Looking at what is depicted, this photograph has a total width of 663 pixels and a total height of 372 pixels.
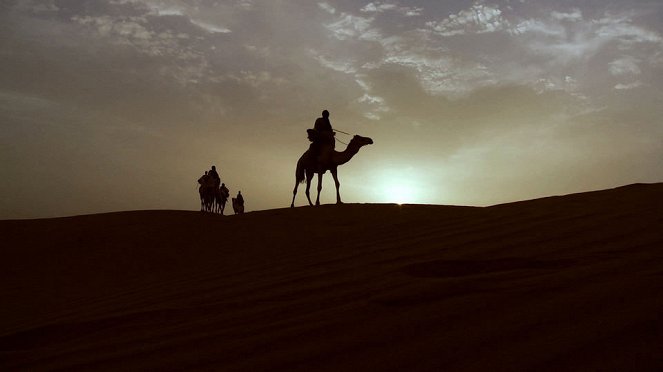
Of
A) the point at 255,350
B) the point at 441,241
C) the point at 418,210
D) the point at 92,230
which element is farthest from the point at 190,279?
the point at 92,230

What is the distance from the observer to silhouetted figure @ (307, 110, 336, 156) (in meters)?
13.6

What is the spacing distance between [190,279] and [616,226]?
12.6 feet

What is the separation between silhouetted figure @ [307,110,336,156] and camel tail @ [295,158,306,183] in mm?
1063

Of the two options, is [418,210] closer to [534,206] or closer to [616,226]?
[534,206]

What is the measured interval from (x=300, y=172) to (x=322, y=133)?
5.72ft

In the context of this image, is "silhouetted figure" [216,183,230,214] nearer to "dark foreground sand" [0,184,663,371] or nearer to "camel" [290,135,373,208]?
"camel" [290,135,373,208]

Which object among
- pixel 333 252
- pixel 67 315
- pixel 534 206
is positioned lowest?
pixel 67 315

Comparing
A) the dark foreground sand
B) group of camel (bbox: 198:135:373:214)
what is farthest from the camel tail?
the dark foreground sand

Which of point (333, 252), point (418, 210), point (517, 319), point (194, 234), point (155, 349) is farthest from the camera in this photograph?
point (194, 234)

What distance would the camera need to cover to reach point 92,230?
11203mm

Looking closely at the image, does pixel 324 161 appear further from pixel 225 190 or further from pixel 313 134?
pixel 225 190

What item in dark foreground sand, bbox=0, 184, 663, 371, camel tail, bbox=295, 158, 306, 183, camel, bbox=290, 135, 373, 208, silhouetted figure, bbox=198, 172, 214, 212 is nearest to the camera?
dark foreground sand, bbox=0, 184, 663, 371

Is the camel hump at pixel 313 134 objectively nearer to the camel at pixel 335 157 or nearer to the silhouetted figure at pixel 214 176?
the camel at pixel 335 157

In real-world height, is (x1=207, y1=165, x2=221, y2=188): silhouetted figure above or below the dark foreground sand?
above
